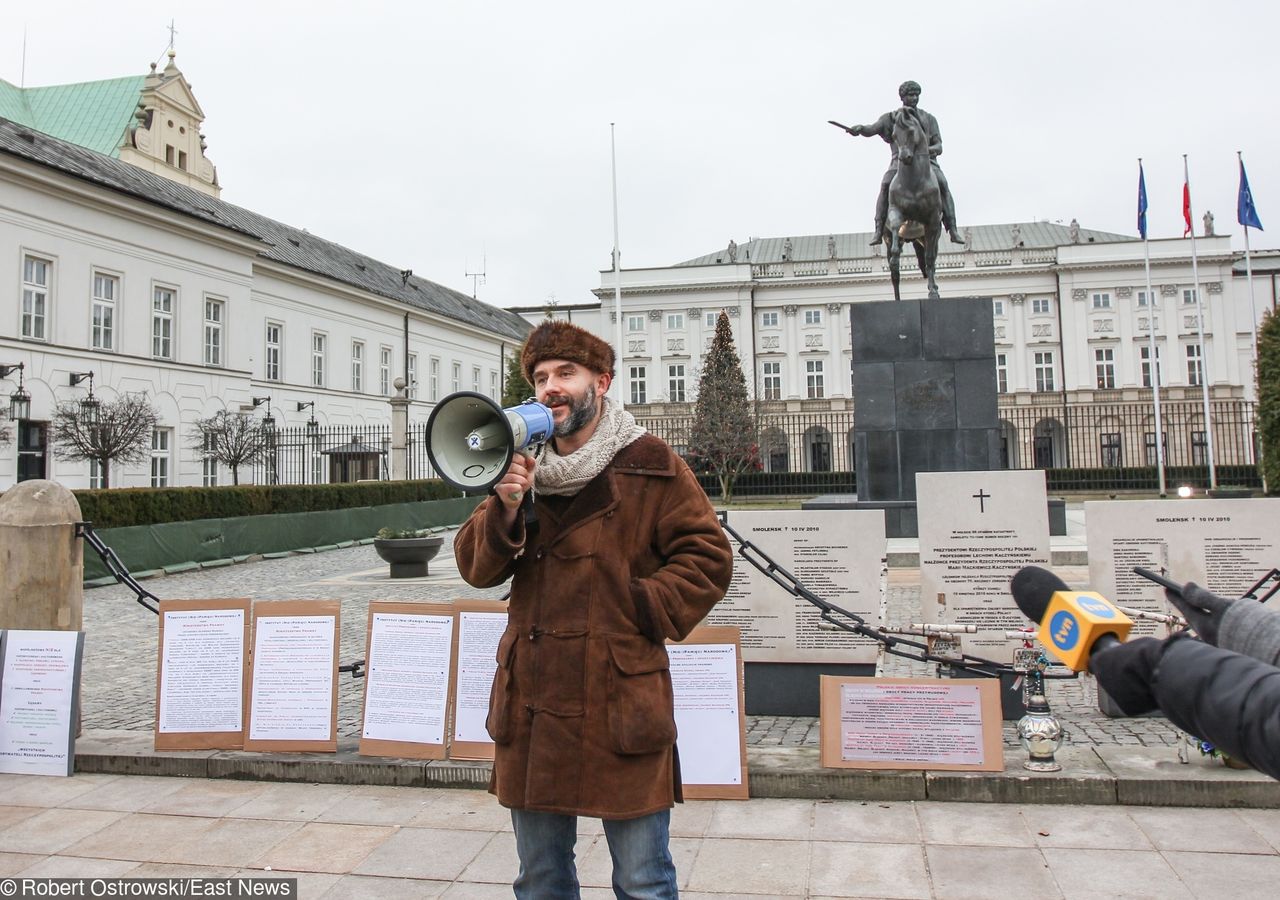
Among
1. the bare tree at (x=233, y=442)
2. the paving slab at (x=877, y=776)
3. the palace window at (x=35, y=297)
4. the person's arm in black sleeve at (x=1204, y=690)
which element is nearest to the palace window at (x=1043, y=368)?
the bare tree at (x=233, y=442)

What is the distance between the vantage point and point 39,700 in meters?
5.50

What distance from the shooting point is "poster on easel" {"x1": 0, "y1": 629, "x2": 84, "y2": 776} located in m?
5.43

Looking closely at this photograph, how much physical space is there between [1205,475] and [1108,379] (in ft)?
98.0

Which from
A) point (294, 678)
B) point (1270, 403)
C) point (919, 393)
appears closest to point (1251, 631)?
point (294, 678)

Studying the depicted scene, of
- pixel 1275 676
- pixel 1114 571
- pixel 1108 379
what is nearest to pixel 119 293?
pixel 1114 571

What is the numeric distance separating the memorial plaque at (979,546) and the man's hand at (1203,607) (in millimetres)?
4210

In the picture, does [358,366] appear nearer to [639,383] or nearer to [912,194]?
[639,383]

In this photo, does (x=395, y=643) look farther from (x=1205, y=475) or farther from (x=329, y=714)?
(x=1205, y=475)

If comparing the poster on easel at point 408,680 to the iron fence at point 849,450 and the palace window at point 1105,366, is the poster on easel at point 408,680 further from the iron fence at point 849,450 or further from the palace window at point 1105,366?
the palace window at point 1105,366

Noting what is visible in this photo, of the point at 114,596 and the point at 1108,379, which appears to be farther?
the point at 1108,379

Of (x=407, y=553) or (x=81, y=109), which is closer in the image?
(x=407, y=553)

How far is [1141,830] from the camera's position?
13.9 ft

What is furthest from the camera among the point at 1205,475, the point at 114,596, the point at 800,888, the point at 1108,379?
the point at 1108,379

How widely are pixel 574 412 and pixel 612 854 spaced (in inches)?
48.3
